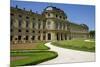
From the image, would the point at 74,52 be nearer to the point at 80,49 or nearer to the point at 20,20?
the point at 80,49

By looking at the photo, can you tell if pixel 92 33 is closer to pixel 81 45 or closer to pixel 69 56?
pixel 81 45

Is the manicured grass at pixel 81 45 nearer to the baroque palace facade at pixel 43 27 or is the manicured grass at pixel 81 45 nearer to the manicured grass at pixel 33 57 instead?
the baroque palace facade at pixel 43 27

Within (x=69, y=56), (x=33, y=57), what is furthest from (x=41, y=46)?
(x=69, y=56)

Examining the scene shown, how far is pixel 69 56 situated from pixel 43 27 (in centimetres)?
48

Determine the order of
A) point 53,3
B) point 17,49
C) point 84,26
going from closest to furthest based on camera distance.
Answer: point 17,49 < point 53,3 < point 84,26

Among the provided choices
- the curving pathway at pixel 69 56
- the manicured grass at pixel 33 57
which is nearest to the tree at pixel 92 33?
the curving pathway at pixel 69 56

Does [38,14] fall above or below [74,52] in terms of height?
above

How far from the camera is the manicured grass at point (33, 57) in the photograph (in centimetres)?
247

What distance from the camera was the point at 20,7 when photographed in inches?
98.8

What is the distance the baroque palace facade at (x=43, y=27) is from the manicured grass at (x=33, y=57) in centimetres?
14

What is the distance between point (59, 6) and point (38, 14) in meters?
0.28

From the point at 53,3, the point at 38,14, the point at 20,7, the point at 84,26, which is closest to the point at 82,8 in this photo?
the point at 84,26

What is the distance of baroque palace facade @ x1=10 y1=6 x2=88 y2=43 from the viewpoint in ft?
8.20

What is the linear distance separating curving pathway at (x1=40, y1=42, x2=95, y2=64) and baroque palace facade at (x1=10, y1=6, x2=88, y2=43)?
0.44 feet
